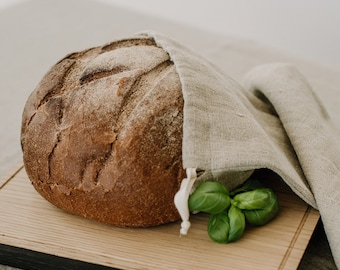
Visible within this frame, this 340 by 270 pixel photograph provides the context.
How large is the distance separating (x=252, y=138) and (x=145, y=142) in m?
0.23

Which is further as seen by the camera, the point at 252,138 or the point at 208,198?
the point at 252,138

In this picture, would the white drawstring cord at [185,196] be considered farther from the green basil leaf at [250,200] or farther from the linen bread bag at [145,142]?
the green basil leaf at [250,200]

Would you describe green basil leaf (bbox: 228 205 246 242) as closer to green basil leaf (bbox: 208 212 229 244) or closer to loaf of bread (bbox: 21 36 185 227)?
green basil leaf (bbox: 208 212 229 244)

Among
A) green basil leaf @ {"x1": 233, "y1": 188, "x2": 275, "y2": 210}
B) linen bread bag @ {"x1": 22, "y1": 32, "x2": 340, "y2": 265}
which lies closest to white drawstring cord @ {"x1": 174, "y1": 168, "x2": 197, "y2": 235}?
linen bread bag @ {"x1": 22, "y1": 32, "x2": 340, "y2": 265}

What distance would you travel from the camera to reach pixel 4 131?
7.32 ft

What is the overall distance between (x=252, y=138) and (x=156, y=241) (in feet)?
0.94

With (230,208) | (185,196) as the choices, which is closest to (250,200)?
(230,208)

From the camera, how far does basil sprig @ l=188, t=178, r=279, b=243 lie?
134cm

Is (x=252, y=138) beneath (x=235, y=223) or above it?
above

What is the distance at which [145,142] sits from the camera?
4.50ft

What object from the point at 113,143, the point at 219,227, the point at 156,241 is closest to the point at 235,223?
the point at 219,227

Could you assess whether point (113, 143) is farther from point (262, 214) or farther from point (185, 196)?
point (262, 214)

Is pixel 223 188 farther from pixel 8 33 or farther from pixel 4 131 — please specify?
pixel 8 33

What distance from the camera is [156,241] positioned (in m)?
1.41
